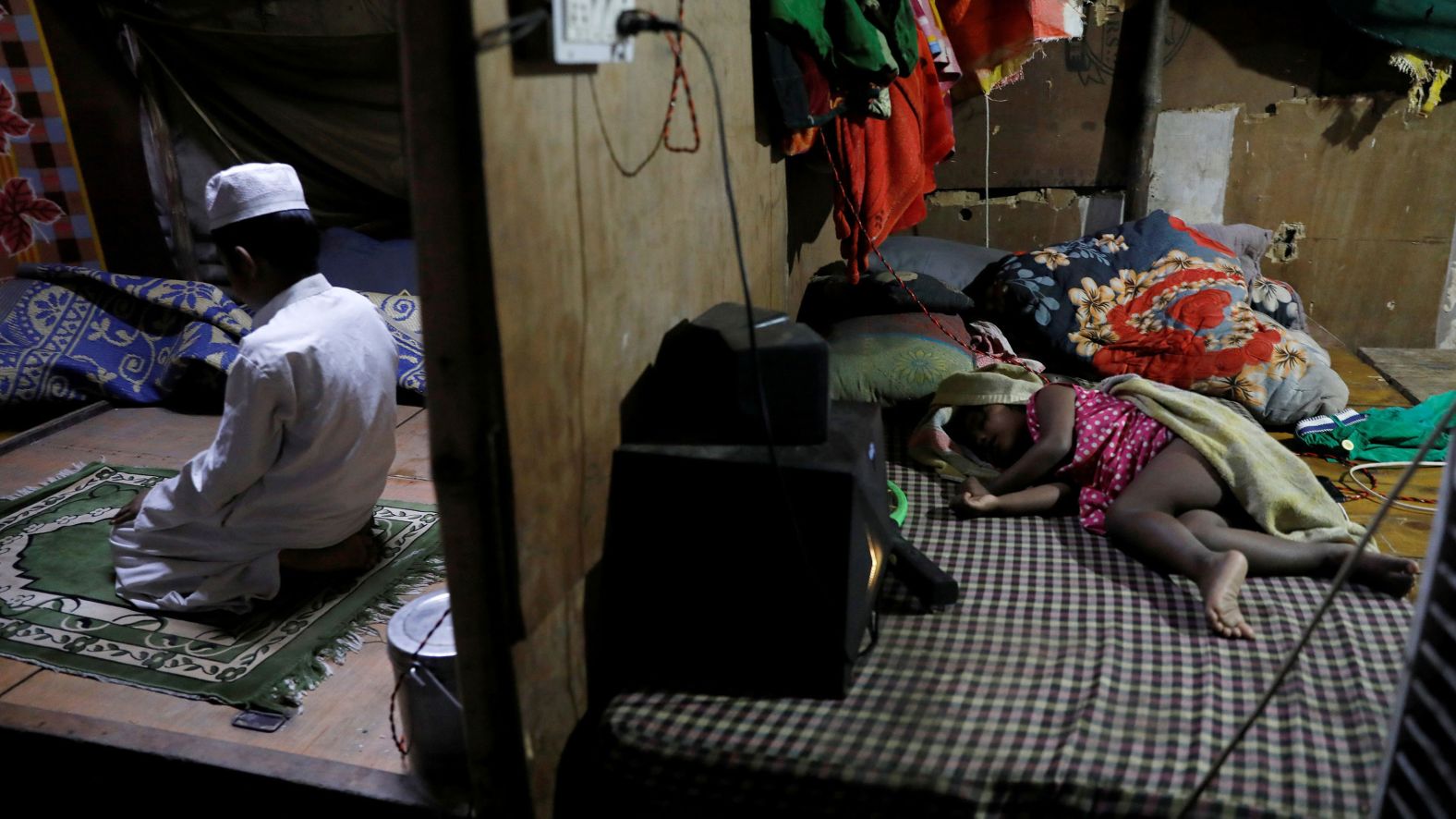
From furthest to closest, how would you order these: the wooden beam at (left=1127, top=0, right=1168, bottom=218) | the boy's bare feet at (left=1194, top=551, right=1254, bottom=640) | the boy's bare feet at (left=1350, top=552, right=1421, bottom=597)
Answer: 1. the wooden beam at (left=1127, top=0, right=1168, bottom=218)
2. the boy's bare feet at (left=1350, top=552, right=1421, bottom=597)
3. the boy's bare feet at (left=1194, top=551, right=1254, bottom=640)

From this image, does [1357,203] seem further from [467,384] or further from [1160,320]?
[467,384]

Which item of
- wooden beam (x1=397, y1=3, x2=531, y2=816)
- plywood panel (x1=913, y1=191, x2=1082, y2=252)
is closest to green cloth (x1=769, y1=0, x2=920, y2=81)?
wooden beam (x1=397, y1=3, x2=531, y2=816)

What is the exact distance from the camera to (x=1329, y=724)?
156 centimetres

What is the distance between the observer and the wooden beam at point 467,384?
3.82 feet

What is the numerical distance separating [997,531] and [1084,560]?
22cm

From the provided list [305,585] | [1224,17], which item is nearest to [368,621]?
[305,585]

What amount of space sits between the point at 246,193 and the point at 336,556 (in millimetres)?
955

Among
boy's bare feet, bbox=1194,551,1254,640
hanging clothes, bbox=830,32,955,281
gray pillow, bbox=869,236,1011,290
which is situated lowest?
boy's bare feet, bbox=1194,551,1254,640

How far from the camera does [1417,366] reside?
4.26 metres

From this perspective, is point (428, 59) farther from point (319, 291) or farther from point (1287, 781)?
point (1287, 781)

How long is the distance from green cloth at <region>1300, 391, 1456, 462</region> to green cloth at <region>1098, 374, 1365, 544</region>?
633mm

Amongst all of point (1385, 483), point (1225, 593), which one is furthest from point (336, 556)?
point (1385, 483)

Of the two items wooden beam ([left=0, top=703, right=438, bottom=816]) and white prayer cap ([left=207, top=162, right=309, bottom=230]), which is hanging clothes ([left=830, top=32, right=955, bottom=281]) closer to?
white prayer cap ([left=207, top=162, right=309, bottom=230])

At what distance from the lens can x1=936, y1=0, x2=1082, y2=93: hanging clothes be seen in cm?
353
